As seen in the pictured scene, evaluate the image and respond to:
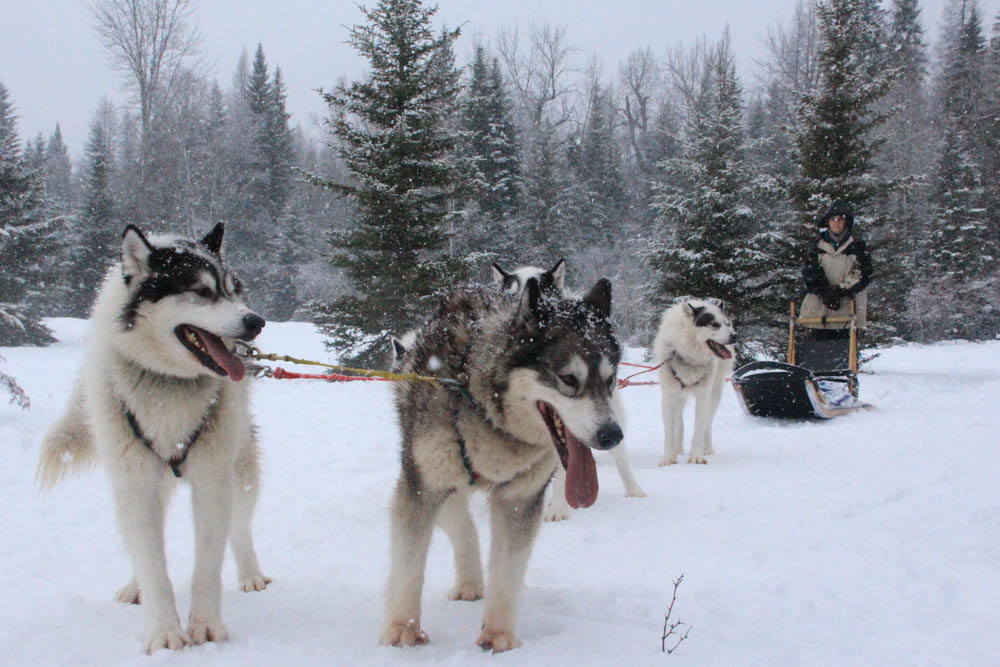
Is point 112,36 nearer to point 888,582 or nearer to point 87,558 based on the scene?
point 87,558

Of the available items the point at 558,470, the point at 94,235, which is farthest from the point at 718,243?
the point at 94,235

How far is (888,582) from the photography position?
300cm

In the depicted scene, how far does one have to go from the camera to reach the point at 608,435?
6.94ft

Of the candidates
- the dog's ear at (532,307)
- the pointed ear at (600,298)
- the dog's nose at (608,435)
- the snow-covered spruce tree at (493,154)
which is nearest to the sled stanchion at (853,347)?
the pointed ear at (600,298)

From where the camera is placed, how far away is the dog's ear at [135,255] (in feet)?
8.27

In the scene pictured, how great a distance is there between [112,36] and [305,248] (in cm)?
1192

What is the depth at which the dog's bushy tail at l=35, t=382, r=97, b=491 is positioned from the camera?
3.06 meters

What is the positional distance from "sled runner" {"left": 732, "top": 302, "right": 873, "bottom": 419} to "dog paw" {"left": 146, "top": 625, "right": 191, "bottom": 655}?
283 inches

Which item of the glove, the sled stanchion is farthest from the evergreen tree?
the sled stanchion

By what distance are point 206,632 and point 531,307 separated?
173cm

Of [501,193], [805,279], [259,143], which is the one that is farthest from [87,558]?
[259,143]

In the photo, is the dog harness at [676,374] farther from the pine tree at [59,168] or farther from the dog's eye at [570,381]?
the pine tree at [59,168]

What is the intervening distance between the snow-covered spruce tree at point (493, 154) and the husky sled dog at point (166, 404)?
68.1ft

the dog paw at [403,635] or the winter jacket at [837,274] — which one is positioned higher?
the winter jacket at [837,274]
